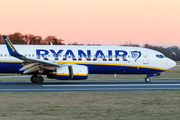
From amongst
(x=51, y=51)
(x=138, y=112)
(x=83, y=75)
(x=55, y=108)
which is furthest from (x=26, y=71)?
(x=138, y=112)

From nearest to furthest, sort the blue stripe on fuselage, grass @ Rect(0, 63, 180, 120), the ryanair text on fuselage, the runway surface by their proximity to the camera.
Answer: grass @ Rect(0, 63, 180, 120) < the runway surface < the blue stripe on fuselage < the ryanair text on fuselage

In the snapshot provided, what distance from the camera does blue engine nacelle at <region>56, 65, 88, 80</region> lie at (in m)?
22.3

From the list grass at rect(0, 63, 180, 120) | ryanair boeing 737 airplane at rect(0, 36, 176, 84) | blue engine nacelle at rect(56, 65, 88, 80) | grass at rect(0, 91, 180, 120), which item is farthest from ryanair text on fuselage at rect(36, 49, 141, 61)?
grass at rect(0, 91, 180, 120)

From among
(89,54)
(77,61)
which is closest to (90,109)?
(77,61)

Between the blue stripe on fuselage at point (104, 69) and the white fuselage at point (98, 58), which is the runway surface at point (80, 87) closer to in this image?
the blue stripe on fuselage at point (104, 69)

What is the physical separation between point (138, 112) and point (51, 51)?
594 inches

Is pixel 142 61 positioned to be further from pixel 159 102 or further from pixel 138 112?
pixel 138 112

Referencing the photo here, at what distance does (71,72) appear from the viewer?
22375mm

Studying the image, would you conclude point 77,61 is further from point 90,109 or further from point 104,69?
point 90,109

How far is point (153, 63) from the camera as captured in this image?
26.3 meters

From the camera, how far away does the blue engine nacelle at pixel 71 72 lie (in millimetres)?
22281

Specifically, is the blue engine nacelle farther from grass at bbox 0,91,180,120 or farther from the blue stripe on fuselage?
grass at bbox 0,91,180,120

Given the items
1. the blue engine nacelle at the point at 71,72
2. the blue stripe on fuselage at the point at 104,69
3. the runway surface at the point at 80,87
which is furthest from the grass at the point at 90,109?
the blue stripe on fuselage at the point at 104,69

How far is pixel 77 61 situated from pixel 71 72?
2144 mm
